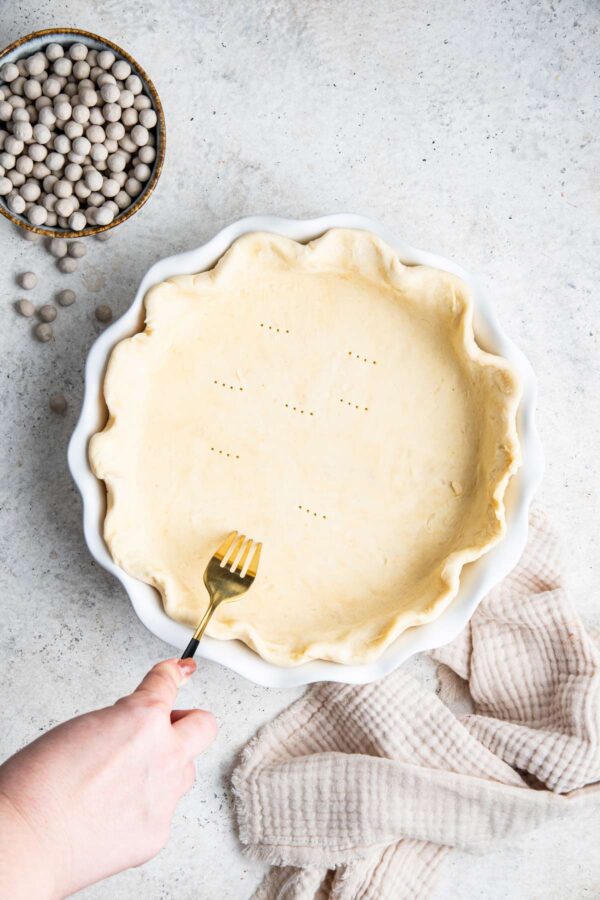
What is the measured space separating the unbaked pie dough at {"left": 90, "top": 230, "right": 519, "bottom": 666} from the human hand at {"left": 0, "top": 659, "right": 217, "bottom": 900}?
44 centimetres

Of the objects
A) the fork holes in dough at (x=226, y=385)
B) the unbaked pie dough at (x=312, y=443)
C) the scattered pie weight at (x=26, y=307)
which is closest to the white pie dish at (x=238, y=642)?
the unbaked pie dough at (x=312, y=443)

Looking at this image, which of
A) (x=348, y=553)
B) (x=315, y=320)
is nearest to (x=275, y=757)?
(x=348, y=553)

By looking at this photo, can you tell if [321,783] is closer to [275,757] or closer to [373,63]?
[275,757]

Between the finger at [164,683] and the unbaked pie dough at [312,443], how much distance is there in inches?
14.2

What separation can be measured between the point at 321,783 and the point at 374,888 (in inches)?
9.4

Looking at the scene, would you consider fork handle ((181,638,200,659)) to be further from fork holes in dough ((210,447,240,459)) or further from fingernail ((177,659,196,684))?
fork holes in dough ((210,447,240,459))

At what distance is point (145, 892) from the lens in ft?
5.81

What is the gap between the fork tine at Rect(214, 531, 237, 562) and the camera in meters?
1.50

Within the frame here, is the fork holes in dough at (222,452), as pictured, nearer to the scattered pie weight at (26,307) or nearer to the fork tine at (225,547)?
the fork tine at (225,547)

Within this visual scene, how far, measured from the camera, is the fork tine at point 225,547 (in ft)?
4.91

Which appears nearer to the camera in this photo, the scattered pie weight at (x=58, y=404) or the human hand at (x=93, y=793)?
the human hand at (x=93, y=793)

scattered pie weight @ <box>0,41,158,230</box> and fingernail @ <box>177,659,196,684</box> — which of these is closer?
fingernail @ <box>177,659,196,684</box>

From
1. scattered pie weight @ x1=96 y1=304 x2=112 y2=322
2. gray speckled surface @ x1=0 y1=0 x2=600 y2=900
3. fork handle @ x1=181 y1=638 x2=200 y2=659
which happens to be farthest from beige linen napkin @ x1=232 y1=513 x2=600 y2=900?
scattered pie weight @ x1=96 y1=304 x2=112 y2=322

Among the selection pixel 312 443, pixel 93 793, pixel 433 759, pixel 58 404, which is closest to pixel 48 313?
pixel 58 404
